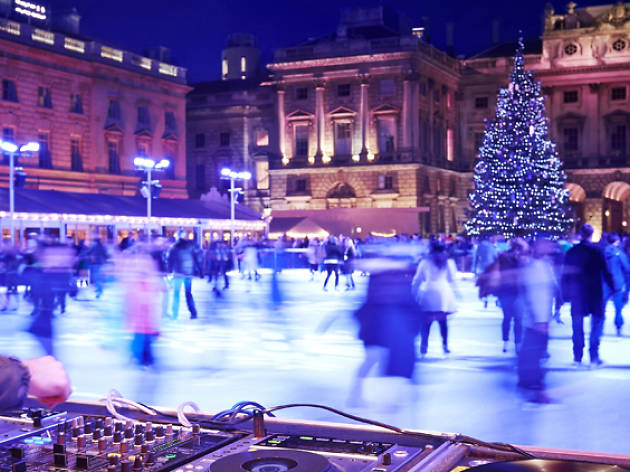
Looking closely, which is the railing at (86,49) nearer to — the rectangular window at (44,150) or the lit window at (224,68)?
the rectangular window at (44,150)

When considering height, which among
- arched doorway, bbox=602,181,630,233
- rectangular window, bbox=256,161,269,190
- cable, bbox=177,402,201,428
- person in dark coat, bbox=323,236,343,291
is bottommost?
person in dark coat, bbox=323,236,343,291

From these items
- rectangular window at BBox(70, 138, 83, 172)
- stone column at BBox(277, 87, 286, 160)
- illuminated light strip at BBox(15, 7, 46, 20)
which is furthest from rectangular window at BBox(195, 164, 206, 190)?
illuminated light strip at BBox(15, 7, 46, 20)

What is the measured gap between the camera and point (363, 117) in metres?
53.0

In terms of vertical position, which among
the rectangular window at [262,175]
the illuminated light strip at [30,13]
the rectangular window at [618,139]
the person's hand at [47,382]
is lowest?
the person's hand at [47,382]

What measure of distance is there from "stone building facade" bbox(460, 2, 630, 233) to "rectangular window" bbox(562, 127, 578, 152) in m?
0.07

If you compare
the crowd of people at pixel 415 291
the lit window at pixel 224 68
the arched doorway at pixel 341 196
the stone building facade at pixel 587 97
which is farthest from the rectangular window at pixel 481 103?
the crowd of people at pixel 415 291

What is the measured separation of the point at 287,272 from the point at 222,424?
101 ft

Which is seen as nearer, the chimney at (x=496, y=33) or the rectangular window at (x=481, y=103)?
the rectangular window at (x=481, y=103)

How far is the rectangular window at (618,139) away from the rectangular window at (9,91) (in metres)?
38.0

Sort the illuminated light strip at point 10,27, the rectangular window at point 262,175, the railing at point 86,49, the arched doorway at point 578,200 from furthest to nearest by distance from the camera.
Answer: the rectangular window at point 262,175, the arched doorway at point 578,200, the railing at point 86,49, the illuminated light strip at point 10,27

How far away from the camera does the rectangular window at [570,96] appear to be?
56.8 metres

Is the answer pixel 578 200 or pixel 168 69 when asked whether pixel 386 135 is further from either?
pixel 578 200

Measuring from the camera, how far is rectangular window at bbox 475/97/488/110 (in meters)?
58.5

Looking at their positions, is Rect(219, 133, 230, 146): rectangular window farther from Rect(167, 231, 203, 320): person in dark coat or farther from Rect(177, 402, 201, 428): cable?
Rect(177, 402, 201, 428): cable
